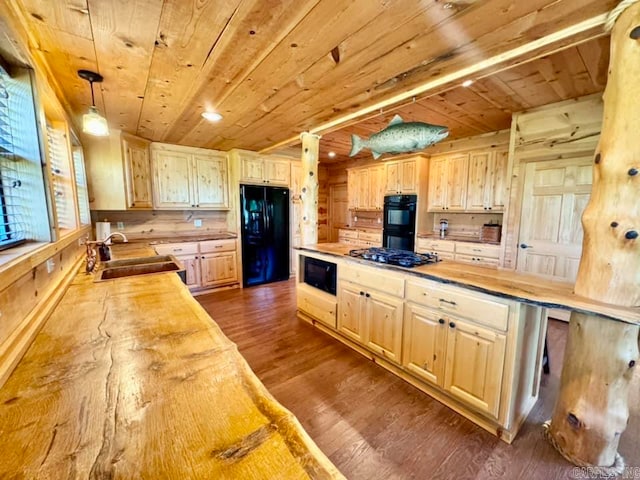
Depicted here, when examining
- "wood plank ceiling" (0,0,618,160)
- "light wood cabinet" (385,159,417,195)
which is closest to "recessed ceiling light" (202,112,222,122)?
"wood plank ceiling" (0,0,618,160)

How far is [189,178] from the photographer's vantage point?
13.8ft

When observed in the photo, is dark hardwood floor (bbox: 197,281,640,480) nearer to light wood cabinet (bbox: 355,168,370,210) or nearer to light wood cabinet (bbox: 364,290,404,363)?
light wood cabinet (bbox: 364,290,404,363)

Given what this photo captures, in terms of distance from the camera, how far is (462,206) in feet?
13.6

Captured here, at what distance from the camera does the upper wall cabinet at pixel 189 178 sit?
13.0ft

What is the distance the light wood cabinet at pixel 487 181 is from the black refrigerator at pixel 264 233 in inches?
118

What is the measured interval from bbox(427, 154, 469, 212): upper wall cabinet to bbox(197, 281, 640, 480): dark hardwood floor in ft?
7.20

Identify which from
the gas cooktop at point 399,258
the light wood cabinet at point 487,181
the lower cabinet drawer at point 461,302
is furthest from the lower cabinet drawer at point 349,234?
the lower cabinet drawer at point 461,302

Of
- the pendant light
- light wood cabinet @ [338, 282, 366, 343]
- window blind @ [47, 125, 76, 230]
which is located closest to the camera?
the pendant light

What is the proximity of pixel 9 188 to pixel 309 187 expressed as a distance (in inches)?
97.5

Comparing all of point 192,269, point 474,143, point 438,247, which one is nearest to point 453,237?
point 438,247

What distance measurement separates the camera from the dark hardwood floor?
144 cm

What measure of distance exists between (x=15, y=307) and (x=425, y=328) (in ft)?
7.00

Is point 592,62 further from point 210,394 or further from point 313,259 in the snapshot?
point 210,394

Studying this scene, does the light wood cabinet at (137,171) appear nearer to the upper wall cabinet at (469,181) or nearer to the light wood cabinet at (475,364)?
the light wood cabinet at (475,364)
